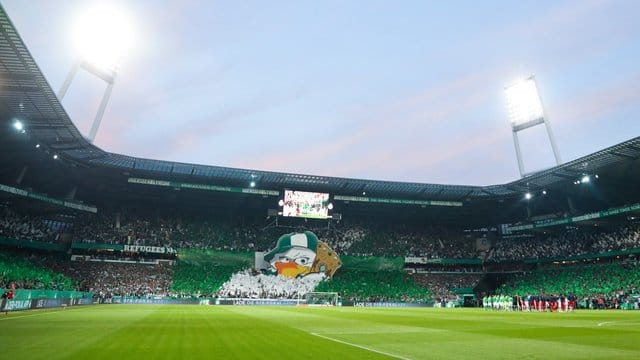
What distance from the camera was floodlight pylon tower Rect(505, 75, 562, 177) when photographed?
64.2 m

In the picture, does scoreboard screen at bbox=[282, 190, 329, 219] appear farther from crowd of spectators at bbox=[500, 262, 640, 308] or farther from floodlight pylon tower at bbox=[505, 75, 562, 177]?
crowd of spectators at bbox=[500, 262, 640, 308]

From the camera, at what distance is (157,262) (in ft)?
217

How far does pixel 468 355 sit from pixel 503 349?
1.77 m

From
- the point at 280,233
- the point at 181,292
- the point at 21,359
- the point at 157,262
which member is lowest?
the point at 21,359

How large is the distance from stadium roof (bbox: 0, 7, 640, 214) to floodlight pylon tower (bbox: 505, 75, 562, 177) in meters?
7.70

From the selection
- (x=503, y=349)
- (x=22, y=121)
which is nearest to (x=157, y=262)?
(x=22, y=121)

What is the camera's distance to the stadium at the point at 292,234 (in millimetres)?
48438

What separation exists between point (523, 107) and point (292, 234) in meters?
39.1

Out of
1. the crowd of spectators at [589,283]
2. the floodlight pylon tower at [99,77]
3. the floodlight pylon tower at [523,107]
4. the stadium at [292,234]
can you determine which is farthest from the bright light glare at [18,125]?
the crowd of spectators at [589,283]

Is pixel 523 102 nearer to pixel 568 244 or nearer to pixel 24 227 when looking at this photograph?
pixel 568 244

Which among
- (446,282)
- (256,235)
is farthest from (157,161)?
(446,282)

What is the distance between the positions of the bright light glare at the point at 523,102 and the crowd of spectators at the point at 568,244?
19998 mm

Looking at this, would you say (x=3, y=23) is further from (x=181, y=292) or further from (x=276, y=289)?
(x=276, y=289)

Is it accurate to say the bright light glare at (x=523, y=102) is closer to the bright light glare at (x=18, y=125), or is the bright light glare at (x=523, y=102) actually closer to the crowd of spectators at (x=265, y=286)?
the crowd of spectators at (x=265, y=286)
